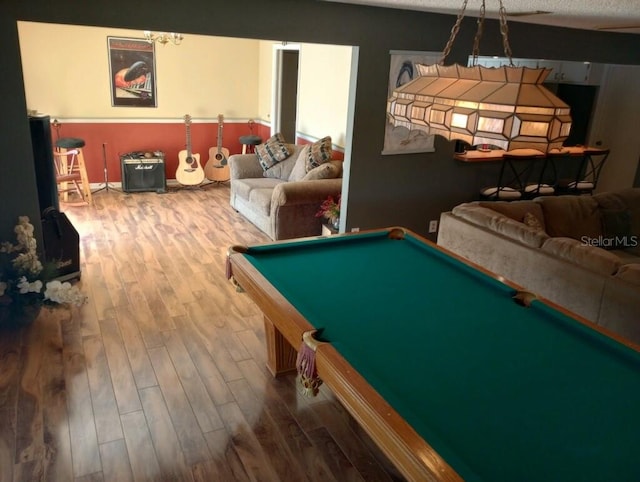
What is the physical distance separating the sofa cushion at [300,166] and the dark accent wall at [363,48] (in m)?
1.44

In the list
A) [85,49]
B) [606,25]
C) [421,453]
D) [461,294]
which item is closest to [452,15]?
[606,25]

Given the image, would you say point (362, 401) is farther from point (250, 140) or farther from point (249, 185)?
point (250, 140)

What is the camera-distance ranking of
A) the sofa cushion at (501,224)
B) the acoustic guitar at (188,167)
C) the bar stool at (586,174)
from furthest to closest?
the acoustic guitar at (188,167)
the bar stool at (586,174)
the sofa cushion at (501,224)

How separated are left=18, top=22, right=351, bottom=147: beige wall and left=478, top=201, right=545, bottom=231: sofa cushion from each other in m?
2.34

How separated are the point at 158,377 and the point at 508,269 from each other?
2400mm

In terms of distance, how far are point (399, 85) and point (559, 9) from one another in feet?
4.37

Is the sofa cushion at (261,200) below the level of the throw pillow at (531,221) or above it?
below

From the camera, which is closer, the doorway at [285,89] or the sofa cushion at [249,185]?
the sofa cushion at [249,185]

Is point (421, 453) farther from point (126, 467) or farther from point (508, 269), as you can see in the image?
point (508, 269)

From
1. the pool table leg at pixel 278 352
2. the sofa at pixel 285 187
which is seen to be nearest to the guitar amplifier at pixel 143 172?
the sofa at pixel 285 187

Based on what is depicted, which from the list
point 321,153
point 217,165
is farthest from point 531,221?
point 217,165

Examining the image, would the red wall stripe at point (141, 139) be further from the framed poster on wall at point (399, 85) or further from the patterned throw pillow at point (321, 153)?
the framed poster on wall at point (399, 85)

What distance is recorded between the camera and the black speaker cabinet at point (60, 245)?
156 inches

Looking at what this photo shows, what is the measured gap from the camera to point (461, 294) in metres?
2.46
